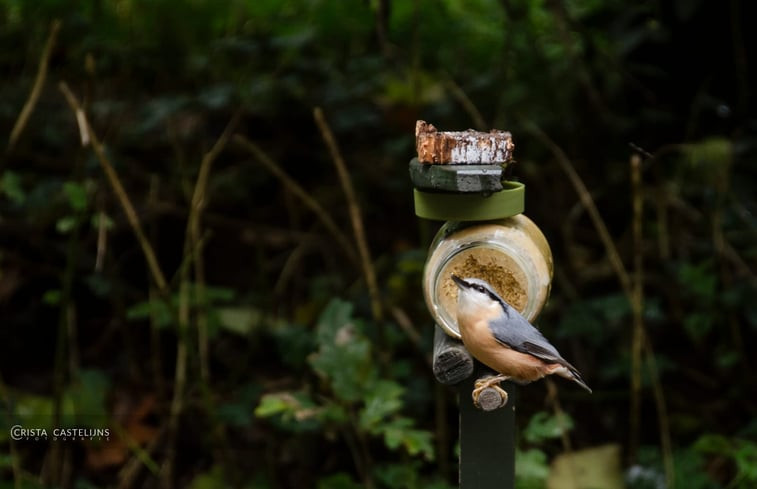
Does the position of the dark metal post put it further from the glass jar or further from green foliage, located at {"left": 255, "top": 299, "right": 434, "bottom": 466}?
green foliage, located at {"left": 255, "top": 299, "right": 434, "bottom": 466}

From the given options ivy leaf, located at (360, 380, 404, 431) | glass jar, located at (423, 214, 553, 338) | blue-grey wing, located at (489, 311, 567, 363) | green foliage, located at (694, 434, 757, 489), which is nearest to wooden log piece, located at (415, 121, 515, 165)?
glass jar, located at (423, 214, 553, 338)

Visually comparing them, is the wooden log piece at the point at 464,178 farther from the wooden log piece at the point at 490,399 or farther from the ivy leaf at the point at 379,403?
the ivy leaf at the point at 379,403

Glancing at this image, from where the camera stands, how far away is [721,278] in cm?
330

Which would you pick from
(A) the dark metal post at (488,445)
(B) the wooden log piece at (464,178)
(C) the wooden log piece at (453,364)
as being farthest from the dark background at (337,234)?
(B) the wooden log piece at (464,178)

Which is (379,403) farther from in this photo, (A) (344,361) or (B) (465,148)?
(B) (465,148)

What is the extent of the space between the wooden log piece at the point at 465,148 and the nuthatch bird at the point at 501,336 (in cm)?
22

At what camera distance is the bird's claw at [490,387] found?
5.51ft

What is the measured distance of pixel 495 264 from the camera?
1.66 m

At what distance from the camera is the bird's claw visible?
168 centimetres

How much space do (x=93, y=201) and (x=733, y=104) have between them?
2.31 meters

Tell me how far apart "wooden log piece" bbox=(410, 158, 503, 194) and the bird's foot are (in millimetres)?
375

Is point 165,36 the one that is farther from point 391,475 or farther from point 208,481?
point 391,475

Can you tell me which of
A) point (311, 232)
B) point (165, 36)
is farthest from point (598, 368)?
point (165, 36)

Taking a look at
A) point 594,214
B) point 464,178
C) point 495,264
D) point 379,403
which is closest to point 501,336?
point 495,264
